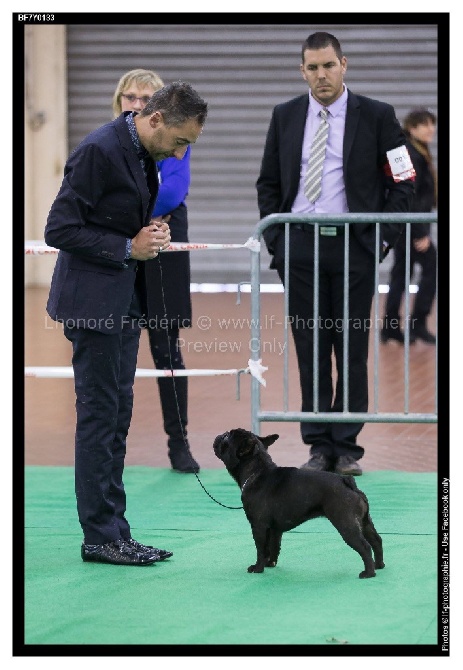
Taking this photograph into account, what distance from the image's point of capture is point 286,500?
15.9 feet

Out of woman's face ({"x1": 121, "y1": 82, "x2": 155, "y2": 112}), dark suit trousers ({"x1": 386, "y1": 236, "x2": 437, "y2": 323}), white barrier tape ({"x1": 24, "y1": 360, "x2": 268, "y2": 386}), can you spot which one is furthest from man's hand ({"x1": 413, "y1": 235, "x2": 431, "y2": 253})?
woman's face ({"x1": 121, "y1": 82, "x2": 155, "y2": 112})

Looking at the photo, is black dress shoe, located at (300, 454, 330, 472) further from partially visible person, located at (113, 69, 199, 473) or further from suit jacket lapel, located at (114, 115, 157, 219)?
suit jacket lapel, located at (114, 115, 157, 219)

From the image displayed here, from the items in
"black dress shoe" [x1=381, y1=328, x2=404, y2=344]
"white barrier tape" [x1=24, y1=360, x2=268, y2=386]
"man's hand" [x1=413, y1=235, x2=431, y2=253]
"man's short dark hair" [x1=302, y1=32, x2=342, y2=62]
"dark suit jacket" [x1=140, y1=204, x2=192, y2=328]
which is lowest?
"white barrier tape" [x1=24, y1=360, x2=268, y2=386]

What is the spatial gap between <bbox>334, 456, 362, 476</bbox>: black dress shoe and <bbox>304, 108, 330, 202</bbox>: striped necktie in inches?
54.7

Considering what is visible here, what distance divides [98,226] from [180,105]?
0.57 m

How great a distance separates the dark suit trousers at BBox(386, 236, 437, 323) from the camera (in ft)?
39.5

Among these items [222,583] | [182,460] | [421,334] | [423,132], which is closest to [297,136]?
[182,460]

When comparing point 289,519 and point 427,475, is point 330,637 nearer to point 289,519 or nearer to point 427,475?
point 289,519

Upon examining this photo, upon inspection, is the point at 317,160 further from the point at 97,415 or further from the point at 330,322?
the point at 97,415

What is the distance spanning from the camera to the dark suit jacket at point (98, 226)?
484 cm

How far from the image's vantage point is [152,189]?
16.8 feet

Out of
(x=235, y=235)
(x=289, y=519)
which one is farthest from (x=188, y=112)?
(x=235, y=235)

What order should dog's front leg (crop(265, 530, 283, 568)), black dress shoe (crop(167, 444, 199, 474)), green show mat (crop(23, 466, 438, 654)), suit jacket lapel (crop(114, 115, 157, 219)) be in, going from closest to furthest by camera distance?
green show mat (crop(23, 466, 438, 654)) → suit jacket lapel (crop(114, 115, 157, 219)) → dog's front leg (crop(265, 530, 283, 568)) → black dress shoe (crop(167, 444, 199, 474))

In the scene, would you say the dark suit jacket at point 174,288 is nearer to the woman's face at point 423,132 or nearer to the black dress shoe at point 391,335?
the woman's face at point 423,132
